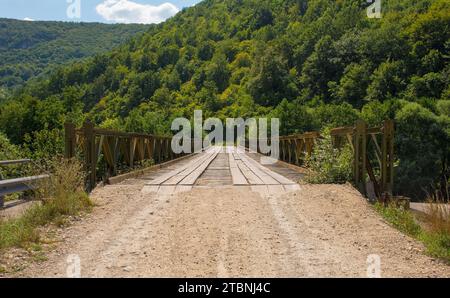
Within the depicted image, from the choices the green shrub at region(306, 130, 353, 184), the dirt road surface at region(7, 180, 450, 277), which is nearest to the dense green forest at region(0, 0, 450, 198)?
the green shrub at region(306, 130, 353, 184)

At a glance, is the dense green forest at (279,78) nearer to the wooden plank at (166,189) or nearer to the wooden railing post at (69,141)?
the wooden railing post at (69,141)

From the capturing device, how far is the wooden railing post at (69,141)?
8.68m

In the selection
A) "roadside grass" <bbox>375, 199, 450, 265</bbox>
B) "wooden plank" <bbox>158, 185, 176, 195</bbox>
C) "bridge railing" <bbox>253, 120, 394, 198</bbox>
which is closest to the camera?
"roadside grass" <bbox>375, 199, 450, 265</bbox>

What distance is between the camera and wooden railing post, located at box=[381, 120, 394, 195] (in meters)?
9.36

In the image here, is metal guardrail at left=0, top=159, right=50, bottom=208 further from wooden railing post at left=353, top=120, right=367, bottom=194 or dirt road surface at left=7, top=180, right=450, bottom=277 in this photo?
wooden railing post at left=353, top=120, right=367, bottom=194

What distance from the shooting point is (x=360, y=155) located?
32.1 feet

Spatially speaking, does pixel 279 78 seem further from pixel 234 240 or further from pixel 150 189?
pixel 234 240

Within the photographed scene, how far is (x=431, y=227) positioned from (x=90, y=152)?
6.44 meters

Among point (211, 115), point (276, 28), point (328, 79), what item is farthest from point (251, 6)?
point (328, 79)

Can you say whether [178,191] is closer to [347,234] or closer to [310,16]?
[347,234]

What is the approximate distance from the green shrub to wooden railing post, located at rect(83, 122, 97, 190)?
4696 mm

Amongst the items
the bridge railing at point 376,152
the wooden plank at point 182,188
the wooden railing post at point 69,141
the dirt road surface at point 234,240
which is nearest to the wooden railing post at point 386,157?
the bridge railing at point 376,152

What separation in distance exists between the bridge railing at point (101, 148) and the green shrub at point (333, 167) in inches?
183

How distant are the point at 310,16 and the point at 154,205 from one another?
146 meters
